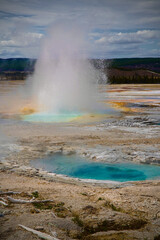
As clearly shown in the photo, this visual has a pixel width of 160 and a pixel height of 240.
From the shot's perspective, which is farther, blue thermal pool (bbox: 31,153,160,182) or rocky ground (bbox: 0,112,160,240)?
blue thermal pool (bbox: 31,153,160,182)

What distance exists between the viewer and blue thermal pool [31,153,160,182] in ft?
19.2

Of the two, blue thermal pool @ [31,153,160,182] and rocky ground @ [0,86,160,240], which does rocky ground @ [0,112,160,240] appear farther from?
blue thermal pool @ [31,153,160,182]

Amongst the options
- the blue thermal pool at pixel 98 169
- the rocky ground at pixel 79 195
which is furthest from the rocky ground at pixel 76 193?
the blue thermal pool at pixel 98 169

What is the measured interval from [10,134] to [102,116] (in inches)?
177

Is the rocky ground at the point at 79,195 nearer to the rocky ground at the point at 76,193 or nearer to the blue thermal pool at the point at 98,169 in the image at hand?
the rocky ground at the point at 76,193

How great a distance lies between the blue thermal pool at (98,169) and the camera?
584 cm

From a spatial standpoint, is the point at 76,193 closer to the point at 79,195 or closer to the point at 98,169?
the point at 79,195

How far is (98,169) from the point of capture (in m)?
6.14

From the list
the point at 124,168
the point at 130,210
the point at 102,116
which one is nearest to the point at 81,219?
the point at 130,210

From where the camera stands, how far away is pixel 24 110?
→ 13.8m

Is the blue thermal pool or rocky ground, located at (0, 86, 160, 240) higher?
rocky ground, located at (0, 86, 160, 240)

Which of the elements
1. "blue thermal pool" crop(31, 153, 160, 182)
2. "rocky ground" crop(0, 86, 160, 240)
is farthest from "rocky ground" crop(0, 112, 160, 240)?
"blue thermal pool" crop(31, 153, 160, 182)

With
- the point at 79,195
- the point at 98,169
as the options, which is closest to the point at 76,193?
the point at 79,195

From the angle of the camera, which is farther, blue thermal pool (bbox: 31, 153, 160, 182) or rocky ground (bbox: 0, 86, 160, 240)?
blue thermal pool (bbox: 31, 153, 160, 182)
